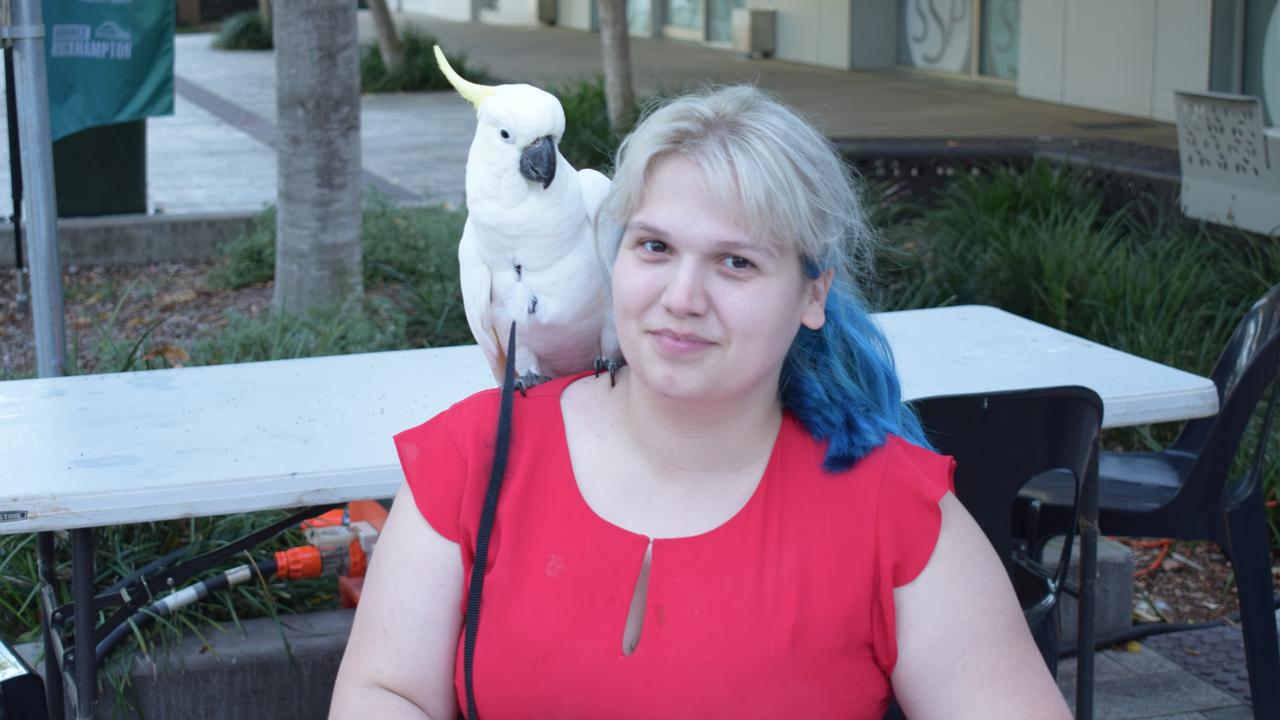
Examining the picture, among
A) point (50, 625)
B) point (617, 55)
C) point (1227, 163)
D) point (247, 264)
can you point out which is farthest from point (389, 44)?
point (50, 625)

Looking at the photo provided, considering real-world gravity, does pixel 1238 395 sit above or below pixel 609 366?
below

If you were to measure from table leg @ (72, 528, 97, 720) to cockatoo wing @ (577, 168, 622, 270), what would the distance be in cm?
109

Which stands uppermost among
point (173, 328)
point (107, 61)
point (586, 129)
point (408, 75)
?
point (107, 61)

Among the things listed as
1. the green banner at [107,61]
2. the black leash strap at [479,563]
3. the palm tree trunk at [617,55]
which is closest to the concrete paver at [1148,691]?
the black leash strap at [479,563]

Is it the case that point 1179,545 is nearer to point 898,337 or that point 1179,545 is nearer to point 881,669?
point 898,337

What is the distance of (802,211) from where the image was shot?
1.69 m

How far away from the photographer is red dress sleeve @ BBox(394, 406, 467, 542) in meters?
1.76

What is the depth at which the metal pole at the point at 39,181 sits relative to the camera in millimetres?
3551

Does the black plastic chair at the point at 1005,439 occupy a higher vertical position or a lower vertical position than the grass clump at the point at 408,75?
higher

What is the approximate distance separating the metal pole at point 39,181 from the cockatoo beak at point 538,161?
2.14 m

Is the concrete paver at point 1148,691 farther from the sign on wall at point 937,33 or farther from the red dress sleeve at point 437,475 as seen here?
the sign on wall at point 937,33

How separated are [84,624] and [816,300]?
1.56 metres

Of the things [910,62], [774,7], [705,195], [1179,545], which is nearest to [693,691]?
[705,195]

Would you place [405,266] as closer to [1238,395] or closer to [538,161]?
[1238,395]
